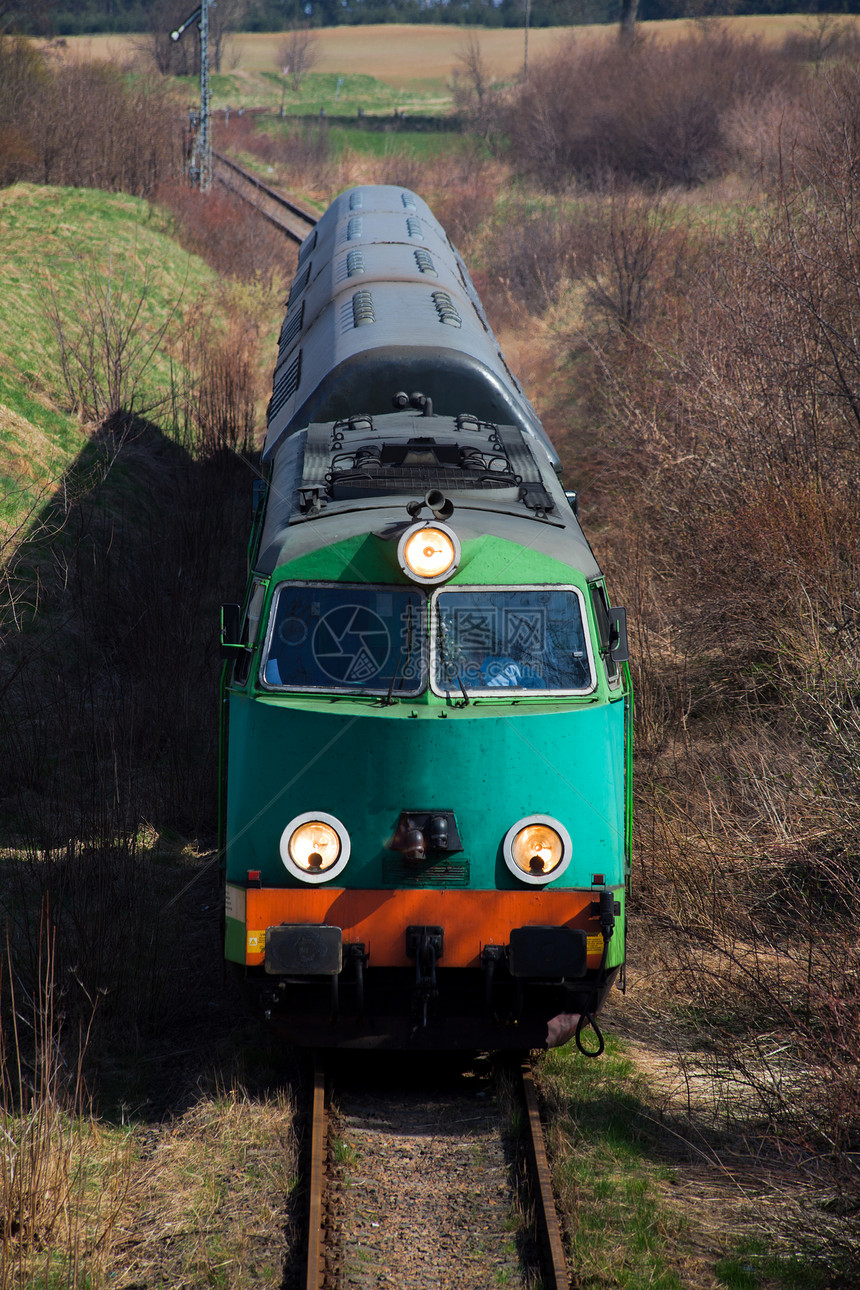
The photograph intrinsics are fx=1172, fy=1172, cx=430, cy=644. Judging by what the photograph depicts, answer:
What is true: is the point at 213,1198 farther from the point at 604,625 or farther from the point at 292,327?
the point at 292,327

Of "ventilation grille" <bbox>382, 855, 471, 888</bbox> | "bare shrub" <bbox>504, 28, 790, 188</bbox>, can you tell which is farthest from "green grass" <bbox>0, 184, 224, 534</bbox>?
"bare shrub" <bbox>504, 28, 790, 188</bbox>

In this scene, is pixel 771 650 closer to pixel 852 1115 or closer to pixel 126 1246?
pixel 852 1115

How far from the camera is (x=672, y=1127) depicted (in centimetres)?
607

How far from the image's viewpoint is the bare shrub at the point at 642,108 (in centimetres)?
3469

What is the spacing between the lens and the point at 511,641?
19.7 ft

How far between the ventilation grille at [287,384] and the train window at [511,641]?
4.60 m

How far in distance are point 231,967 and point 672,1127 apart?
243 centimetres

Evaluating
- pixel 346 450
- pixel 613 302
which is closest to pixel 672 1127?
pixel 346 450

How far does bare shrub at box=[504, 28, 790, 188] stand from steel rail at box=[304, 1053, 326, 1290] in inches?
1237

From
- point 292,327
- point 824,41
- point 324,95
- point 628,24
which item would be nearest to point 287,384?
point 292,327

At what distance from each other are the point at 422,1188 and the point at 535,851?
1.66 meters

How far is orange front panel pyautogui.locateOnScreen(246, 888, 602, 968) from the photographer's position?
562 centimetres

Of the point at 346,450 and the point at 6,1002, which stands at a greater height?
the point at 346,450

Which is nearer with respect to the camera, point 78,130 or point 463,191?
point 78,130
